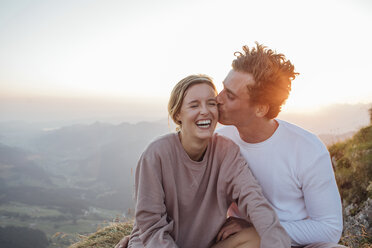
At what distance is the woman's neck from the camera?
3021 millimetres

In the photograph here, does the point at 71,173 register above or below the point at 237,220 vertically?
below

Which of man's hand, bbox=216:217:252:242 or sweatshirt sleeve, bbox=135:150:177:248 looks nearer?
sweatshirt sleeve, bbox=135:150:177:248

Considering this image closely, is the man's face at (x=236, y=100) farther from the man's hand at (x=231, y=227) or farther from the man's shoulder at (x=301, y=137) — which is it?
the man's hand at (x=231, y=227)

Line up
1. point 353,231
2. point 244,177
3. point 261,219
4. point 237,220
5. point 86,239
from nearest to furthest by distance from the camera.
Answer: point 261,219 → point 244,177 → point 237,220 → point 353,231 → point 86,239

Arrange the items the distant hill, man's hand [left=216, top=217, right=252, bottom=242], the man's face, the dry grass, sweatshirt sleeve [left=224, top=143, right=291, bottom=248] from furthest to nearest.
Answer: the dry grass, the distant hill, the man's face, man's hand [left=216, top=217, right=252, bottom=242], sweatshirt sleeve [left=224, top=143, right=291, bottom=248]

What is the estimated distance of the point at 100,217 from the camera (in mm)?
82188

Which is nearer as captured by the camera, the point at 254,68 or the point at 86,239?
the point at 254,68

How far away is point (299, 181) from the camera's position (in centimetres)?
311

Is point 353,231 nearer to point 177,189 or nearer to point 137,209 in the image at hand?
point 177,189

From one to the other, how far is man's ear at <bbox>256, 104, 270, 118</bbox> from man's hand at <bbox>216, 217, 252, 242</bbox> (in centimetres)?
137

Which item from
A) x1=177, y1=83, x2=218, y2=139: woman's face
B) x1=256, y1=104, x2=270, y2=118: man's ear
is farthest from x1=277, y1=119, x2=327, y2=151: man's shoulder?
x1=177, y1=83, x2=218, y2=139: woman's face

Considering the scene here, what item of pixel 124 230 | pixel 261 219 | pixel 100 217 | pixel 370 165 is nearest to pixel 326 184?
pixel 261 219

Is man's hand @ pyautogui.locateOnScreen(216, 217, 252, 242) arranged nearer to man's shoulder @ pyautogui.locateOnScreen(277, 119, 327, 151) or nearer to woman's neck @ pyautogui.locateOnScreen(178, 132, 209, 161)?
woman's neck @ pyautogui.locateOnScreen(178, 132, 209, 161)

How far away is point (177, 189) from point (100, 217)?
88144mm
